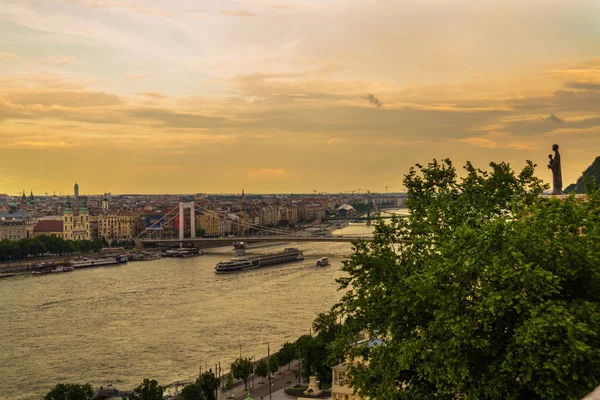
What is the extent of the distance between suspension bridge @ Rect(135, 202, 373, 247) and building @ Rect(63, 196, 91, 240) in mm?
3715

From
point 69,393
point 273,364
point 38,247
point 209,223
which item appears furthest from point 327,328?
point 209,223

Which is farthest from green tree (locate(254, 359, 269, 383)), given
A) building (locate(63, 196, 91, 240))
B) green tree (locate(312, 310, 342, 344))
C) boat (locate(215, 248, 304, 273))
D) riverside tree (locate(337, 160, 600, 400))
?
building (locate(63, 196, 91, 240))

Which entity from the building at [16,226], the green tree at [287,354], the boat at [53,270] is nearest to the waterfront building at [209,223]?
the building at [16,226]

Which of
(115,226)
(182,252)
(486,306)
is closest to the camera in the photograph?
(486,306)

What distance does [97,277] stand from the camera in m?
30.0

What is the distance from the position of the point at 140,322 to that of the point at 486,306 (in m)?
14.6

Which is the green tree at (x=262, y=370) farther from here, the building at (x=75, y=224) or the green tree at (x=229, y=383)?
the building at (x=75, y=224)

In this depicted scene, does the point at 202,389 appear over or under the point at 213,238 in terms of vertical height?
under

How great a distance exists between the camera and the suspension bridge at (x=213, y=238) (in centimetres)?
4169

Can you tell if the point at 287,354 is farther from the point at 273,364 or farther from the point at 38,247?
the point at 38,247

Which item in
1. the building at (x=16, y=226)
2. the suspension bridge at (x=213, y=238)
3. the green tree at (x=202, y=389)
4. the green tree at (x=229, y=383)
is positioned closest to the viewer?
the green tree at (x=202, y=389)

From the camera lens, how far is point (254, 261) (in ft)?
114

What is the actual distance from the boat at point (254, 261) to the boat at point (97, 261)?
7203mm

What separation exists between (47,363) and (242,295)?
967 centimetres
